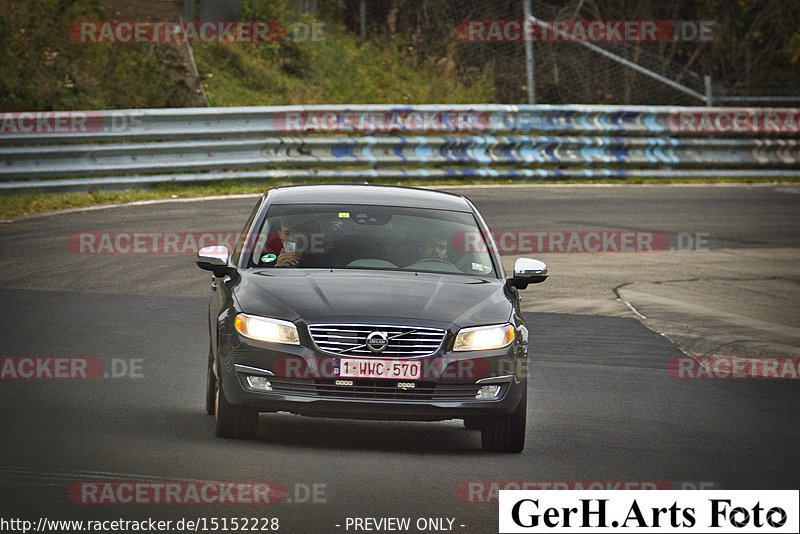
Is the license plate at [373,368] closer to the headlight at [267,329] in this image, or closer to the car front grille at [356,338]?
the car front grille at [356,338]

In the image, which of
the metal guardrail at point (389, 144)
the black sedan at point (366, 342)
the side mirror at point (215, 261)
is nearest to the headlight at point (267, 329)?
the black sedan at point (366, 342)

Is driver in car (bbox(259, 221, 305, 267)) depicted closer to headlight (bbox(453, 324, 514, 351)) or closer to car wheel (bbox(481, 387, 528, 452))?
headlight (bbox(453, 324, 514, 351))

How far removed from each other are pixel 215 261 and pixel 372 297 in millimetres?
1177

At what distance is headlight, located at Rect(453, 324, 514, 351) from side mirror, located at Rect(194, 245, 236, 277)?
169 centimetres

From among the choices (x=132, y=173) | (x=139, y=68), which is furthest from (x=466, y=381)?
(x=139, y=68)

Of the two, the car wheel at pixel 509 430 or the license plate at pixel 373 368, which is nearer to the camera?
the license plate at pixel 373 368

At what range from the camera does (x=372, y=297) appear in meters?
8.88

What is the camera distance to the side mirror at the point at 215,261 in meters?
9.53

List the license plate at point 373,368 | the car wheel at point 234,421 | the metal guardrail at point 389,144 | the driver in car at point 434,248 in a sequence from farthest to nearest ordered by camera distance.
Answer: the metal guardrail at point 389,144
the driver in car at point 434,248
the car wheel at point 234,421
the license plate at point 373,368

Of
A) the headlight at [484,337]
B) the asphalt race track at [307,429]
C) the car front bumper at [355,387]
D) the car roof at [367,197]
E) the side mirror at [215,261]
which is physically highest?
the car roof at [367,197]

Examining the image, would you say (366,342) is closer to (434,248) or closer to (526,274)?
(526,274)

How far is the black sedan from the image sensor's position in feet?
28.1

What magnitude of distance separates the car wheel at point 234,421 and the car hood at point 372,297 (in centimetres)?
55

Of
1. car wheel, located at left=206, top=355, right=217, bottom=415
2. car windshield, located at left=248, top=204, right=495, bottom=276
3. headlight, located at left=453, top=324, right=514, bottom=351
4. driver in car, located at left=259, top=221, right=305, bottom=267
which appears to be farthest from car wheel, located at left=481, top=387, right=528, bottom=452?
car wheel, located at left=206, top=355, right=217, bottom=415
